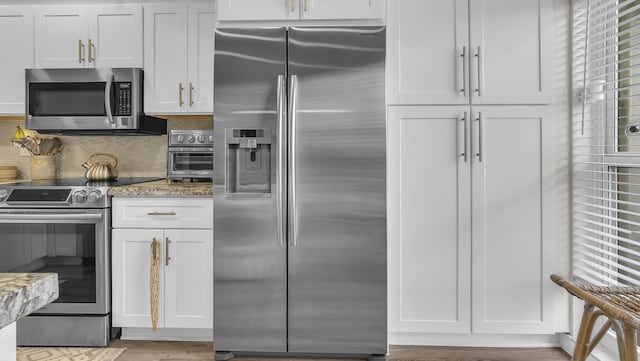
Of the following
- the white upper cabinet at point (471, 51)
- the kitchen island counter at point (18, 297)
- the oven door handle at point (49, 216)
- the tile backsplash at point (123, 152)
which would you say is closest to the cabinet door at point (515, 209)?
the white upper cabinet at point (471, 51)

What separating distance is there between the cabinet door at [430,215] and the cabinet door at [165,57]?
1416 mm

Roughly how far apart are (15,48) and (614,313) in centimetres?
358

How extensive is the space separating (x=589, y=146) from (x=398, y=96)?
101 cm

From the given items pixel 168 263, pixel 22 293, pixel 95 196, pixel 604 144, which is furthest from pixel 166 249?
pixel 604 144

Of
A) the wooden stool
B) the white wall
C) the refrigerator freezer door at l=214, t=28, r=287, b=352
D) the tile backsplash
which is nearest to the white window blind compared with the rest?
the white wall

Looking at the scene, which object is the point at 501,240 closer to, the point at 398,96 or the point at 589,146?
the point at 589,146

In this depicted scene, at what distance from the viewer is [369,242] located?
2482 millimetres

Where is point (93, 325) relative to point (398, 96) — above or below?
below

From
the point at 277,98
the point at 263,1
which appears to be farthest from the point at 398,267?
the point at 263,1

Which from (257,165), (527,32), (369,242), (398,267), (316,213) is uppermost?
(527,32)

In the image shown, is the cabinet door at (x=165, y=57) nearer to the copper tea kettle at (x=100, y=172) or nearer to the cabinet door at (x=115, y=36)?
the cabinet door at (x=115, y=36)

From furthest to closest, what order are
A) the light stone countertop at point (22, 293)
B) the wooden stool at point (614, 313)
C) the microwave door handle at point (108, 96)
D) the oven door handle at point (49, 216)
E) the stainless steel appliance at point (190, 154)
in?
the stainless steel appliance at point (190, 154)
the microwave door handle at point (108, 96)
the oven door handle at point (49, 216)
the wooden stool at point (614, 313)
the light stone countertop at point (22, 293)

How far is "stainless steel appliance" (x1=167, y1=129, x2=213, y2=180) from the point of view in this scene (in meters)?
3.08

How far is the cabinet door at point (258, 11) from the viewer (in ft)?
8.34
